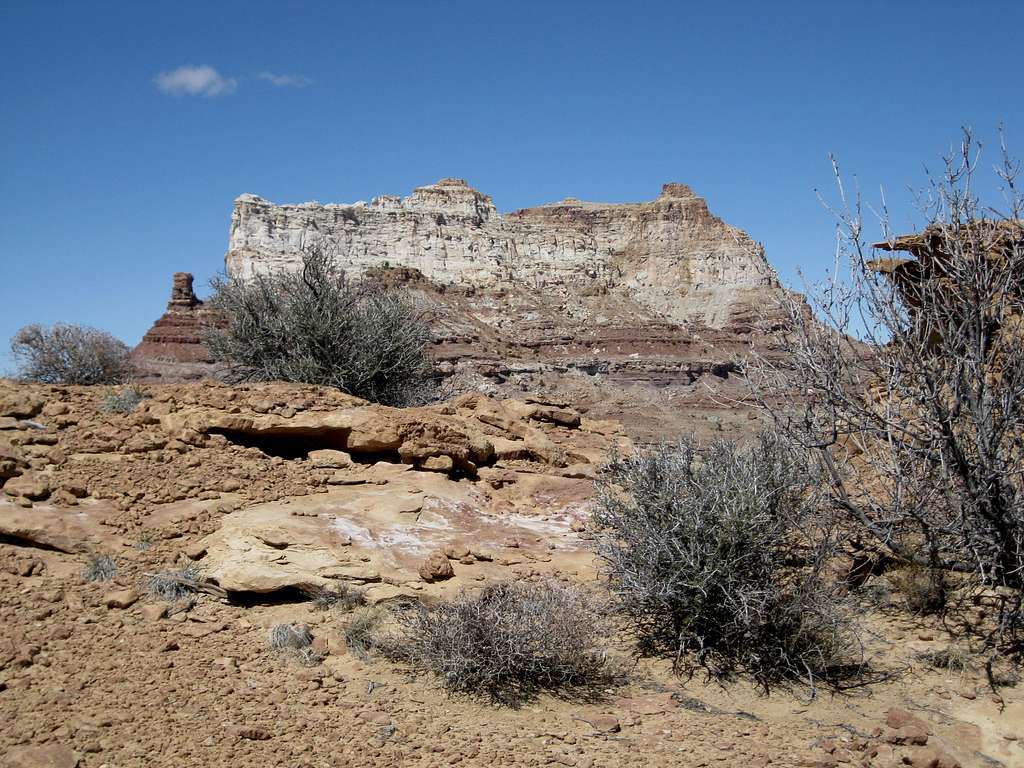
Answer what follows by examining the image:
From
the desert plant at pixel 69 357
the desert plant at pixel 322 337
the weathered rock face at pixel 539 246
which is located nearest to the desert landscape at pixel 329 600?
the desert plant at pixel 322 337

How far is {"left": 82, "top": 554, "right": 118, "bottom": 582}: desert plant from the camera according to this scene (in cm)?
538

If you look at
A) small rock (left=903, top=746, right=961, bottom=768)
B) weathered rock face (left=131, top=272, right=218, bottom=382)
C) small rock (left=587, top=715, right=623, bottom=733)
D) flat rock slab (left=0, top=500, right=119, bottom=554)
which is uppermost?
weathered rock face (left=131, top=272, right=218, bottom=382)

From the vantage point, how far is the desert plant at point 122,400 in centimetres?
806

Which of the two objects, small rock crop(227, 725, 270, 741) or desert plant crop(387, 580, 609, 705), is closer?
small rock crop(227, 725, 270, 741)

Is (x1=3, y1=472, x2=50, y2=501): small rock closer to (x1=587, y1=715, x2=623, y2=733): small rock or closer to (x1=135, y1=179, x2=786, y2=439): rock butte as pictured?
(x1=587, y1=715, x2=623, y2=733): small rock

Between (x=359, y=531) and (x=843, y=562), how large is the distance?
12.2 ft

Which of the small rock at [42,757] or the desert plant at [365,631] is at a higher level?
the desert plant at [365,631]

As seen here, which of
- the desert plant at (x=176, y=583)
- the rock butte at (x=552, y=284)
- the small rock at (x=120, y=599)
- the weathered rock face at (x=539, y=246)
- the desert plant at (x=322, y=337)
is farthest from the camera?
the weathered rock face at (x=539, y=246)

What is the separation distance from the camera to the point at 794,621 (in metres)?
4.89

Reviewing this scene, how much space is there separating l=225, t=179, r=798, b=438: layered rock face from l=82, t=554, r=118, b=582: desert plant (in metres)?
43.4

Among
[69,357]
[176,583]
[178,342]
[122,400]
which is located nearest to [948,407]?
[176,583]

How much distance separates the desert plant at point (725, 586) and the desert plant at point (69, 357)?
1728 cm

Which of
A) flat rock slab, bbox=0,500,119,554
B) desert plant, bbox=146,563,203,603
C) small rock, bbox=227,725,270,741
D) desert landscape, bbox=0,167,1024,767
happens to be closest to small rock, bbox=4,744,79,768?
desert landscape, bbox=0,167,1024,767

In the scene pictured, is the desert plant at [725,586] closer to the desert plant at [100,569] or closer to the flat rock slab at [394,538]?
the flat rock slab at [394,538]
